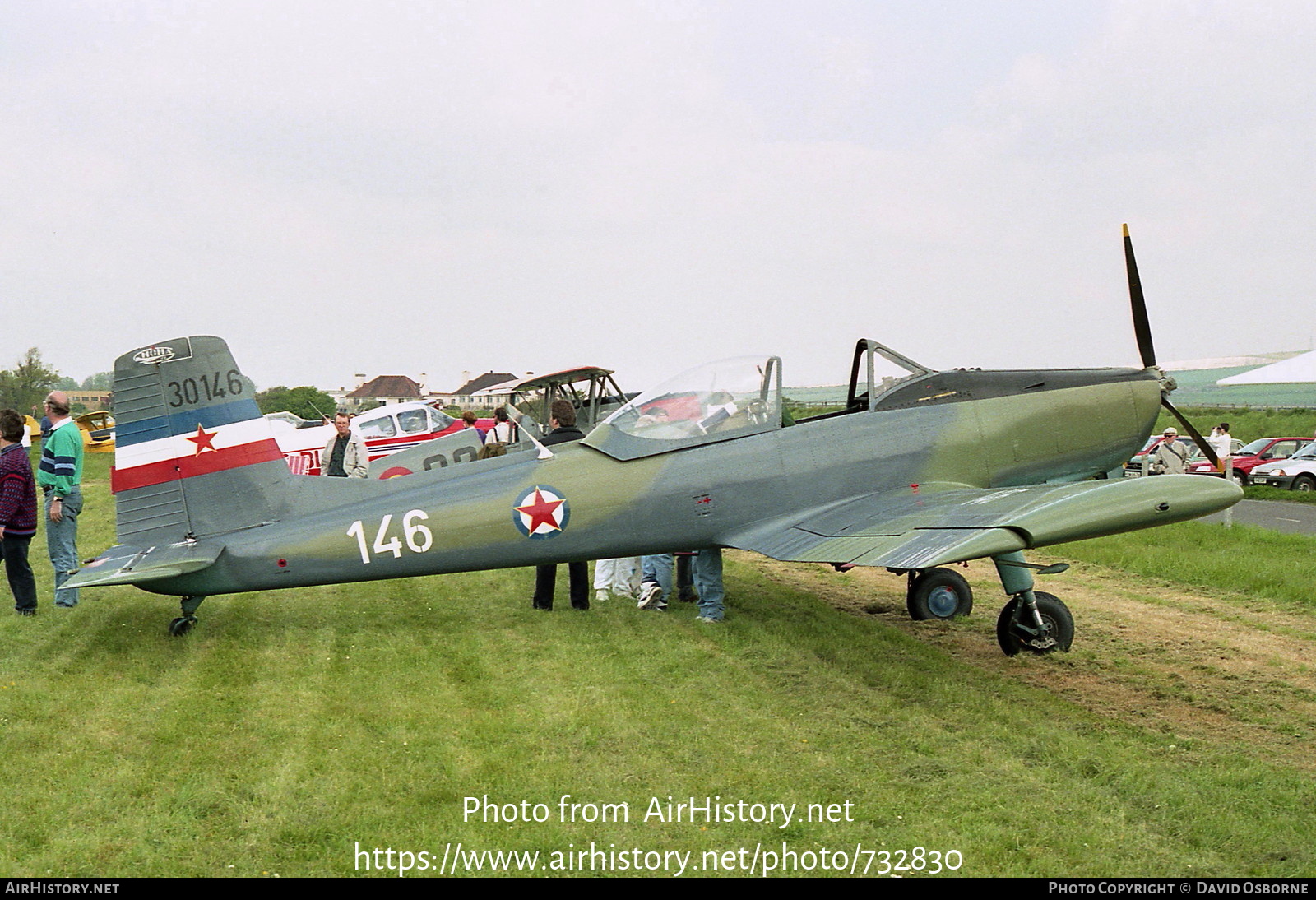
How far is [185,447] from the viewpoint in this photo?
6.67 m

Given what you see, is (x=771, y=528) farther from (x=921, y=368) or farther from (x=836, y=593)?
(x=836, y=593)

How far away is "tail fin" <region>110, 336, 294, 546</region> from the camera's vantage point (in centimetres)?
658

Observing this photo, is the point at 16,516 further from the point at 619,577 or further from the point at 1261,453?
the point at 1261,453

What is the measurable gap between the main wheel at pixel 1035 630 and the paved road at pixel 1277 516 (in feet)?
27.6

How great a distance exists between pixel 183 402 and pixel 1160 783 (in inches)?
258

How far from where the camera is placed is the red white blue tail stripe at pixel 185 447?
6602 millimetres

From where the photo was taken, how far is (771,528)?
23.2ft

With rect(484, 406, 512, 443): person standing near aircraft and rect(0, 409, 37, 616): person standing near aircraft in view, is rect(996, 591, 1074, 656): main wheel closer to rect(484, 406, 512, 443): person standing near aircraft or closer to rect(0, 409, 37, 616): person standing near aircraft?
rect(484, 406, 512, 443): person standing near aircraft

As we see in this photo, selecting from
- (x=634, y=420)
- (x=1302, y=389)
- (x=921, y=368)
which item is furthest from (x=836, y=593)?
(x=1302, y=389)

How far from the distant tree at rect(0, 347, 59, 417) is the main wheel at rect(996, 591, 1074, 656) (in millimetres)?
52918

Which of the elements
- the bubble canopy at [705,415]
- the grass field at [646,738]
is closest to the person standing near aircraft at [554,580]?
the grass field at [646,738]

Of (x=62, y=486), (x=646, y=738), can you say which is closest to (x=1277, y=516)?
(x=646, y=738)

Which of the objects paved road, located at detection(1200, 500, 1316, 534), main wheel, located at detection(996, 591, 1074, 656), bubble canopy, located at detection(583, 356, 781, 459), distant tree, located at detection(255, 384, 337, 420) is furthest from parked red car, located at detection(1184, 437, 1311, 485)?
distant tree, located at detection(255, 384, 337, 420)

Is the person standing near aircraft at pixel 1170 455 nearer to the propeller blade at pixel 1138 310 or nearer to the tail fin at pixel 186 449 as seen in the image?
the propeller blade at pixel 1138 310
